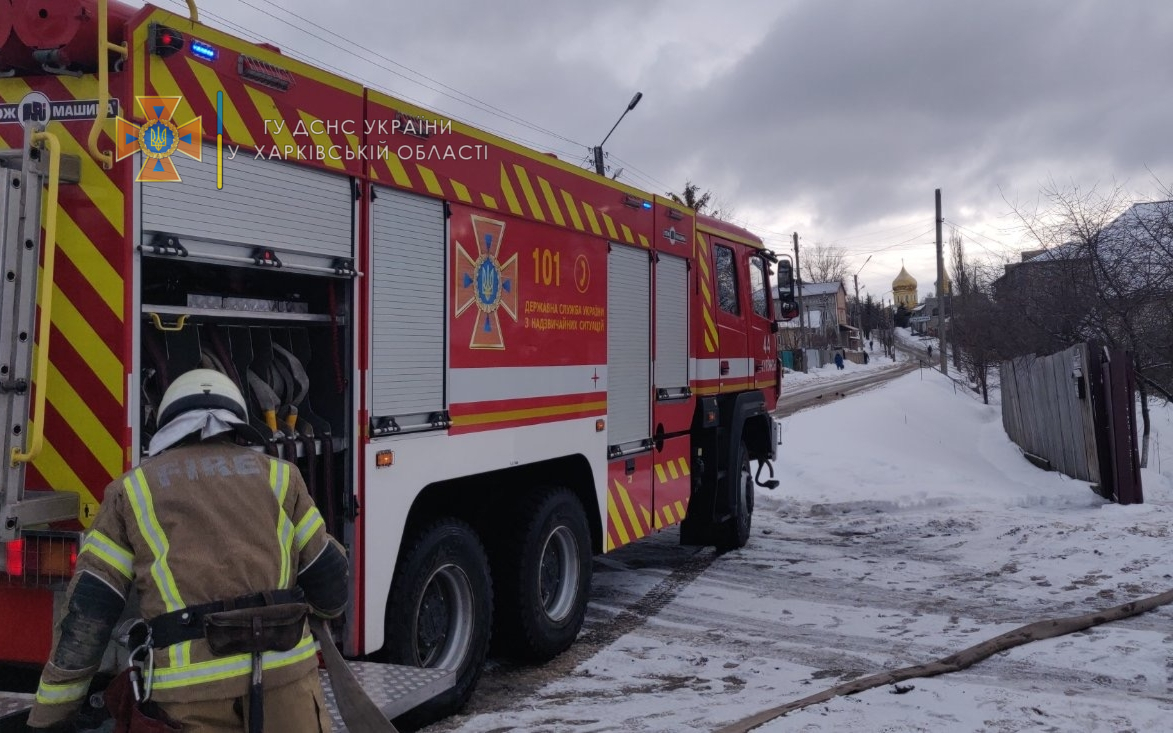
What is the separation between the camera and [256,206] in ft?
12.5

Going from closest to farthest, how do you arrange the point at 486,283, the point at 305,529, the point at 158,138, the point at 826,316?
1. the point at 305,529
2. the point at 158,138
3. the point at 486,283
4. the point at 826,316

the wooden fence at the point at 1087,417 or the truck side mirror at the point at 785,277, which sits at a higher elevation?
the truck side mirror at the point at 785,277

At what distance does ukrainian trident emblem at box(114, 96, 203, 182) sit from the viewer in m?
3.36

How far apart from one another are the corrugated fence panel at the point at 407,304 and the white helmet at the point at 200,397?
1.59m

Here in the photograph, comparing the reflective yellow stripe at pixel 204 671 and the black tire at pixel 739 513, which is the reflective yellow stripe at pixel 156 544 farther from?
the black tire at pixel 739 513

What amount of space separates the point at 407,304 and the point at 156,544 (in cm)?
222

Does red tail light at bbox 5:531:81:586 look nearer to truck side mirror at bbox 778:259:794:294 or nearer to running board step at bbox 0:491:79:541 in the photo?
running board step at bbox 0:491:79:541

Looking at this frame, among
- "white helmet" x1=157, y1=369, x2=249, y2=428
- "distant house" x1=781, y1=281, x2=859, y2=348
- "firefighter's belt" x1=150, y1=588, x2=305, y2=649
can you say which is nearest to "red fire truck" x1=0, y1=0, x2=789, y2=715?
"white helmet" x1=157, y1=369, x2=249, y2=428

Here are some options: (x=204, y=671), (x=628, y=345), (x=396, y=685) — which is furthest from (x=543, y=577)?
(x=204, y=671)

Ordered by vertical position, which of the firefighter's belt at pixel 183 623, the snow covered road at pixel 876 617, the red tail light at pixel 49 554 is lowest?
the snow covered road at pixel 876 617

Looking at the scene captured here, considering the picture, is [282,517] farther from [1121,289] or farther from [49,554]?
[1121,289]

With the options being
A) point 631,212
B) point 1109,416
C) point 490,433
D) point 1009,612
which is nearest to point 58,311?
point 490,433

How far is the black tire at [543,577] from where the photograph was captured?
5.48m

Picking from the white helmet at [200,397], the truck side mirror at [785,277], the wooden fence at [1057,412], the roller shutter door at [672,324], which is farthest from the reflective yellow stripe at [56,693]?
the wooden fence at [1057,412]
